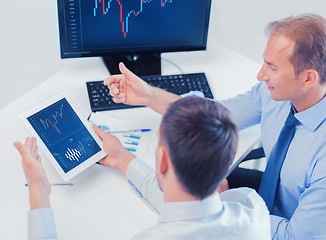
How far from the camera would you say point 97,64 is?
1733 millimetres

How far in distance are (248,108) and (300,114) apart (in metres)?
0.28

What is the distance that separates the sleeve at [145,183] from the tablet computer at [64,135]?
0.12 meters

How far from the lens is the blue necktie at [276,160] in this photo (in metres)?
1.35

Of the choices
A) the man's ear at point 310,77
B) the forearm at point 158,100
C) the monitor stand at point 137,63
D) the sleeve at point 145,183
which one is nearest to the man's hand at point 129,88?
the forearm at point 158,100

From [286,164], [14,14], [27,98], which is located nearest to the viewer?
[286,164]

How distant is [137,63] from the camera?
1.70m

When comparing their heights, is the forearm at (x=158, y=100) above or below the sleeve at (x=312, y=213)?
above

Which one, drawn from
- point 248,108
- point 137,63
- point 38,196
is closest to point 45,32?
point 137,63

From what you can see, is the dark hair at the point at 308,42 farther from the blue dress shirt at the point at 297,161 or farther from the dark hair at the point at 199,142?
the dark hair at the point at 199,142

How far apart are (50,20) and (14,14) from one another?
0.59 ft

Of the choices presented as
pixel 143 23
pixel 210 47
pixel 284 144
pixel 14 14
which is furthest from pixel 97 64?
pixel 284 144

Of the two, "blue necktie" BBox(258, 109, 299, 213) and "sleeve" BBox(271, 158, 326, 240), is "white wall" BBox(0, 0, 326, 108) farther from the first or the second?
"sleeve" BBox(271, 158, 326, 240)

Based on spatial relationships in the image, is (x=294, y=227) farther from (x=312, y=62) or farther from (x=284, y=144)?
(x=312, y=62)

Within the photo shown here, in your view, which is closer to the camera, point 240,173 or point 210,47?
point 240,173
